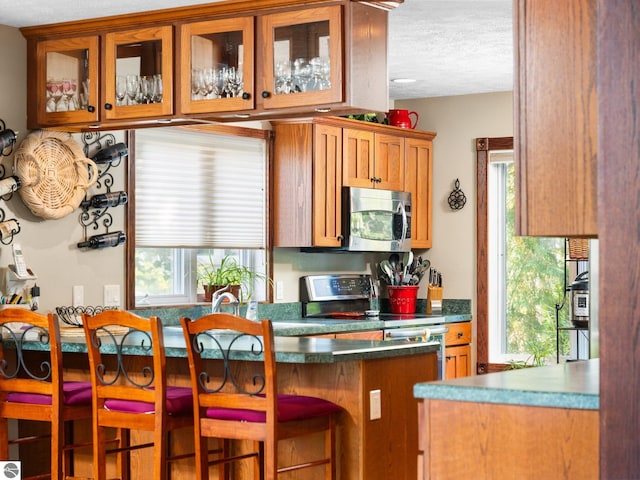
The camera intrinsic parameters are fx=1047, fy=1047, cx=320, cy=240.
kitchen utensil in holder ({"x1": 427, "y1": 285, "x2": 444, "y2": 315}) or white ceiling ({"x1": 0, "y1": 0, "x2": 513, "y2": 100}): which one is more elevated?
white ceiling ({"x1": 0, "y1": 0, "x2": 513, "y2": 100})

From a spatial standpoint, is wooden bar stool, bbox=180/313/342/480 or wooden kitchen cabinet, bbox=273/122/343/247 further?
wooden kitchen cabinet, bbox=273/122/343/247

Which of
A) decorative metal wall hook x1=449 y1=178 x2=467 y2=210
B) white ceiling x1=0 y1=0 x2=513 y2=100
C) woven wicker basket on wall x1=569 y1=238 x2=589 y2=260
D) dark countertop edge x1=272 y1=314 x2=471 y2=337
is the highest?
A: white ceiling x1=0 y1=0 x2=513 y2=100

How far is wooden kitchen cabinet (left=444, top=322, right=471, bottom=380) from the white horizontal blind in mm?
1531

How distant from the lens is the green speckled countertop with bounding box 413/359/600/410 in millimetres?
2391

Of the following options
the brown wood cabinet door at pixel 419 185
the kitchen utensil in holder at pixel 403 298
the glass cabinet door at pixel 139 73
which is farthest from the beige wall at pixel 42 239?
the brown wood cabinet door at pixel 419 185

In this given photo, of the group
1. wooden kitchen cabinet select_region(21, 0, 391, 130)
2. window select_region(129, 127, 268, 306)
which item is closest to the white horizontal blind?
window select_region(129, 127, 268, 306)

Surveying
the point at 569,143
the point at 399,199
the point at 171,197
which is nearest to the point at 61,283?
the point at 171,197

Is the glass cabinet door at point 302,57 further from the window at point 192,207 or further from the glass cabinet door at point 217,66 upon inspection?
the window at point 192,207

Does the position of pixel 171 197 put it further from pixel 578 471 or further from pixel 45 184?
pixel 578 471

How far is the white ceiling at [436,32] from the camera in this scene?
4.73 m

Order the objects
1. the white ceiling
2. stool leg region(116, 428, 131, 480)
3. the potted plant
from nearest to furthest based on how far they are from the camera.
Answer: stool leg region(116, 428, 131, 480) → the white ceiling → the potted plant

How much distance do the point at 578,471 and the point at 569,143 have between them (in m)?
0.76

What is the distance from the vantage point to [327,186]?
6715 millimetres

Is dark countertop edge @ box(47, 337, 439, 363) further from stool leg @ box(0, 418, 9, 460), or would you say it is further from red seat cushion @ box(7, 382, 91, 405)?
stool leg @ box(0, 418, 9, 460)
